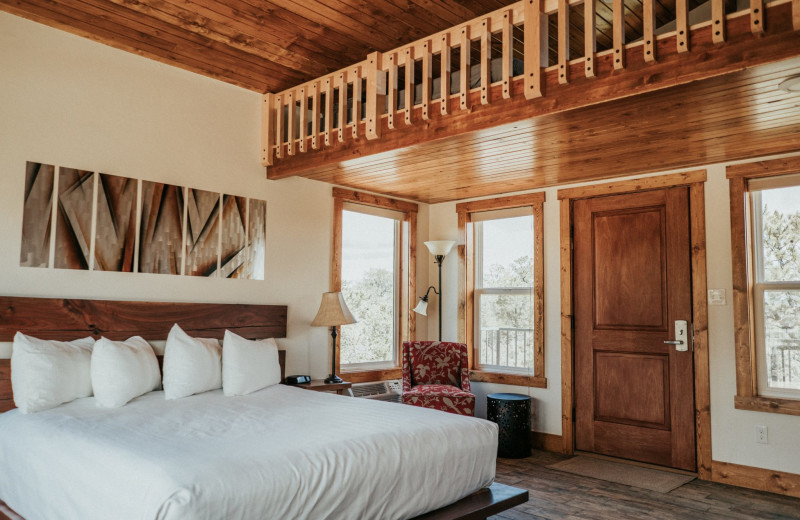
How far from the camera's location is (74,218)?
136 inches

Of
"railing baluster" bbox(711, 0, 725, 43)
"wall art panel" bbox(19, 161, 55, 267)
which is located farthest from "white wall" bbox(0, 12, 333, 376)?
"railing baluster" bbox(711, 0, 725, 43)

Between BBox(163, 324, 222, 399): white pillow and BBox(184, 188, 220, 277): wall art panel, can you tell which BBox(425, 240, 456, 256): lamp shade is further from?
BBox(163, 324, 222, 399): white pillow

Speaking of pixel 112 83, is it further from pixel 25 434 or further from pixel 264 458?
pixel 264 458

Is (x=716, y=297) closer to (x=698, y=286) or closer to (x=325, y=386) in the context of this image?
(x=698, y=286)

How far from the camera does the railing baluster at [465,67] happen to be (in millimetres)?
3125

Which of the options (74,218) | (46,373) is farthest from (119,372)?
(74,218)

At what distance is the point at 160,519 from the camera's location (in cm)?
171

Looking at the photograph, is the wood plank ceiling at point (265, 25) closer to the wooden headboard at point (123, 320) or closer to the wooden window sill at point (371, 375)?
the wooden headboard at point (123, 320)

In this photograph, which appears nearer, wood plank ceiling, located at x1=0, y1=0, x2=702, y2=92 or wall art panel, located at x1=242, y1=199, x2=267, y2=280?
wood plank ceiling, located at x1=0, y1=0, x2=702, y2=92

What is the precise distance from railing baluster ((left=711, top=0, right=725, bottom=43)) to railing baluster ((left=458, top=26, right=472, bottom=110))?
1.19 metres

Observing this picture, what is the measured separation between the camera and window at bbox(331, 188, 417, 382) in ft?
16.7

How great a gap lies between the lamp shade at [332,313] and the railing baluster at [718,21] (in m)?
3.03

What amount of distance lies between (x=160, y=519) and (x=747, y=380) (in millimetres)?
3773

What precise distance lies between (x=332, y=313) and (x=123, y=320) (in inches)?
58.5
